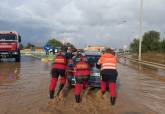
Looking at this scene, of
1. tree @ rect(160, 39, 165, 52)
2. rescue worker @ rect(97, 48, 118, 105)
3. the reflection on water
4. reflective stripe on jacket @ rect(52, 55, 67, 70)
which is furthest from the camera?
tree @ rect(160, 39, 165, 52)

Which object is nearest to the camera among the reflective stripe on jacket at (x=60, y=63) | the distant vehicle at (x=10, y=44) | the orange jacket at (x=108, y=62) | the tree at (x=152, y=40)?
the orange jacket at (x=108, y=62)

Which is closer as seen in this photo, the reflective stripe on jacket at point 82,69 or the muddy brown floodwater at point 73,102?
the muddy brown floodwater at point 73,102

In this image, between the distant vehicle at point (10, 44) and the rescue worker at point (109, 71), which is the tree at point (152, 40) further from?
the rescue worker at point (109, 71)

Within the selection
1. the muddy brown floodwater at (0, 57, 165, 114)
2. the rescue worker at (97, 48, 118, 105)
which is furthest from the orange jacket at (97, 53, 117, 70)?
the muddy brown floodwater at (0, 57, 165, 114)

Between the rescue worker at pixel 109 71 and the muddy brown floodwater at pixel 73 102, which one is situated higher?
the rescue worker at pixel 109 71

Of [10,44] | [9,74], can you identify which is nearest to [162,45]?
[10,44]

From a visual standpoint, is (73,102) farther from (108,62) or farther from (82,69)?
(108,62)

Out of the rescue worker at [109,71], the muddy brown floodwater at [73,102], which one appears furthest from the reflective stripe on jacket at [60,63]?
the rescue worker at [109,71]

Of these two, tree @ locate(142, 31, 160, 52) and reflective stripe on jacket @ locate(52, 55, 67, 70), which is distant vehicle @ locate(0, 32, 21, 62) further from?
tree @ locate(142, 31, 160, 52)

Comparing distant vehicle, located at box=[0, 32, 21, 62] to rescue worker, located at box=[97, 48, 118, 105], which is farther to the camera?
distant vehicle, located at box=[0, 32, 21, 62]

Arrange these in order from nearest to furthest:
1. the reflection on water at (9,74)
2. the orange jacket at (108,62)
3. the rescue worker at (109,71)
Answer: the rescue worker at (109,71) < the orange jacket at (108,62) < the reflection on water at (9,74)

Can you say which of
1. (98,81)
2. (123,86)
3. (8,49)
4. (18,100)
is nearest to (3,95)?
(18,100)

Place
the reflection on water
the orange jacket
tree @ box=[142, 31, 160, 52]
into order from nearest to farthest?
the orange jacket
the reflection on water
tree @ box=[142, 31, 160, 52]

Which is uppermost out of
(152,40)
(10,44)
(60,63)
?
(152,40)
